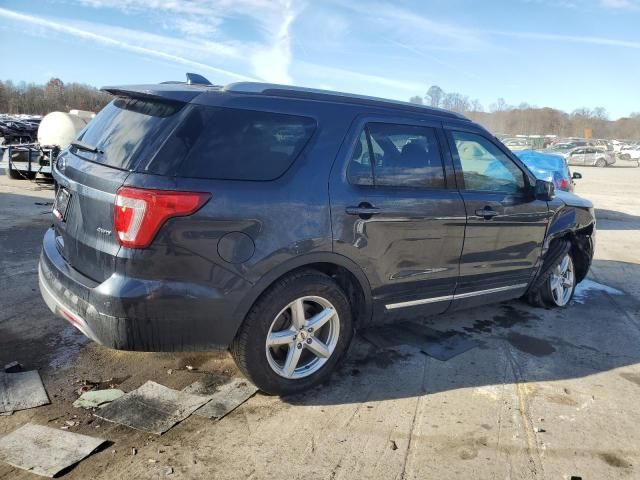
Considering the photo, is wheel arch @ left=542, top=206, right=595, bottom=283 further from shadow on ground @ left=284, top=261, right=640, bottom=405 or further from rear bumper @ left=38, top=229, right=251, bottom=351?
rear bumper @ left=38, top=229, right=251, bottom=351

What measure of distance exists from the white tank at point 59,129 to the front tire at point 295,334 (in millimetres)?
14504

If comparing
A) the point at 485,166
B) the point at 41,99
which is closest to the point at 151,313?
the point at 485,166

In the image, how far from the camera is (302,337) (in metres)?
3.34

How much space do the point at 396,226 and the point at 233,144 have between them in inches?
49.2

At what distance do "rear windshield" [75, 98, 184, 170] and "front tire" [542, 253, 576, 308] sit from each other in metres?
4.10

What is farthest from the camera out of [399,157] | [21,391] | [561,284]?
[561,284]

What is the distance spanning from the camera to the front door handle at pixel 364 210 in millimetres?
3322

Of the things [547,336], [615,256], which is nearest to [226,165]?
[547,336]

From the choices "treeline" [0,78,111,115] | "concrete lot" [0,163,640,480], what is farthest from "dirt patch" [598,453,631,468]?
"treeline" [0,78,111,115]

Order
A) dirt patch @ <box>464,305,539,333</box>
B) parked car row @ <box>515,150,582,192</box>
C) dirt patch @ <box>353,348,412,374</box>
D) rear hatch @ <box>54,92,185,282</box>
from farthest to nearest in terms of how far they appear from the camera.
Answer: parked car row @ <box>515,150,582,192</box>, dirt patch @ <box>464,305,539,333</box>, dirt patch @ <box>353,348,412,374</box>, rear hatch @ <box>54,92,185,282</box>

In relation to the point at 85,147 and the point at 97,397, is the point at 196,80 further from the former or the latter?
the point at 97,397

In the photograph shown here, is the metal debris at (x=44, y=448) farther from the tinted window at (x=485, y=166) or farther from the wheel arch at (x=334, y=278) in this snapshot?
the tinted window at (x=485, y=166)

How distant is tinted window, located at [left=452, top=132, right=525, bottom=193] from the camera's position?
4156 mm

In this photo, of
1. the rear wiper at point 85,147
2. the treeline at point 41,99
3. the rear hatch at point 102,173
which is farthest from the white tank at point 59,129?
the treeline at point 41,99
